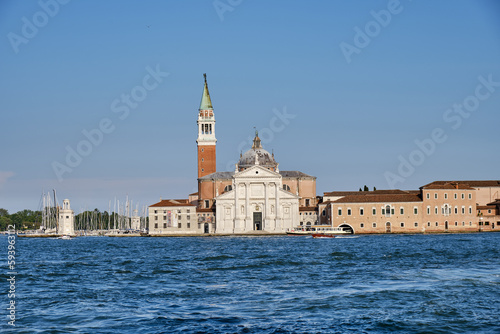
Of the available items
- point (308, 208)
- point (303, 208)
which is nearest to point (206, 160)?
point (303, 208)

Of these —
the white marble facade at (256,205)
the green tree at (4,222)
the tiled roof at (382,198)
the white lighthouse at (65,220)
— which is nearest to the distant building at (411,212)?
the tiled roof at (382,198)

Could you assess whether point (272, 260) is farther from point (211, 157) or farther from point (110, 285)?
point (211, 157)

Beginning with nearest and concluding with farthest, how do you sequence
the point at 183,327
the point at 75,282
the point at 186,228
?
1. the point at 183,327
2. the point at 75,282
3. the point at 186,228

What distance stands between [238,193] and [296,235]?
798cm

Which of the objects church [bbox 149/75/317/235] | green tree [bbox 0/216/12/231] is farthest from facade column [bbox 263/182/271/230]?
green tree [bbox 0/216/12/231]

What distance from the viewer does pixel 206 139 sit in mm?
85625

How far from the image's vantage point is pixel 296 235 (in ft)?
233

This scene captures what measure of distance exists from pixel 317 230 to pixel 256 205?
7.33 meters

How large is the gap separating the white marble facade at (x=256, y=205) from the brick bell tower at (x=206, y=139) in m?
10.6

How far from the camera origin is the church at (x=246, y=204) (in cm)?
7425

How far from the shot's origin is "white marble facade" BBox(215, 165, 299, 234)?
74188 mm

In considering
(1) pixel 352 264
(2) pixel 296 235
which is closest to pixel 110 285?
(1) pixel 352 264

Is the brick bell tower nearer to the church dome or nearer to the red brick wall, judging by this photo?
the red brick wall

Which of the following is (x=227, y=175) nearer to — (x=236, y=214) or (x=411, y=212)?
(x=236, y=214)
